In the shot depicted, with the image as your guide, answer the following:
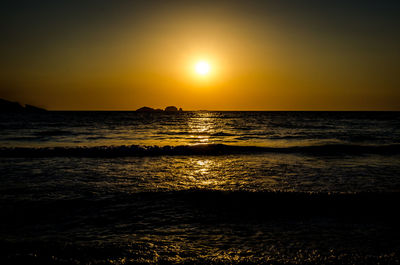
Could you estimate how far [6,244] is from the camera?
5426 millimetres

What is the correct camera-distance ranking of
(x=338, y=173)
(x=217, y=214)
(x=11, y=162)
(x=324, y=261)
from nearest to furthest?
(x=324, y=261), (x=217, y=214), (x=338, y=173), (x=11, y=162)

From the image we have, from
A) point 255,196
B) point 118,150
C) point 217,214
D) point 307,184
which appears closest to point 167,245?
point 217,214

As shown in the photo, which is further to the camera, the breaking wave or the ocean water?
the breaking wave

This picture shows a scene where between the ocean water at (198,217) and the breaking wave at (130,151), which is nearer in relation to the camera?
the ocean water at (198,217)

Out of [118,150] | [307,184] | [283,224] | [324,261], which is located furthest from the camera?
[118,150]

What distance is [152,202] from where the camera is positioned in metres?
8.19

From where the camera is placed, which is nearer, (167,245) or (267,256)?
(267,256)

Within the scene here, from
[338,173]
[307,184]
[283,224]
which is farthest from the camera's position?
[338,173]

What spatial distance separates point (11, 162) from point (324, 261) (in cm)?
1636

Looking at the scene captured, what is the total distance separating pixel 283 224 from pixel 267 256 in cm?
181

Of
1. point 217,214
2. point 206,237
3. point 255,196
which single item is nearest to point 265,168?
point 255,196

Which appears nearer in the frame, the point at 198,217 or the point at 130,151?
the point at 198,217

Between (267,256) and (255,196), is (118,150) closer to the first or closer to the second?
(255,196)

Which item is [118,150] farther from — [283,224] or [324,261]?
[324,261]
